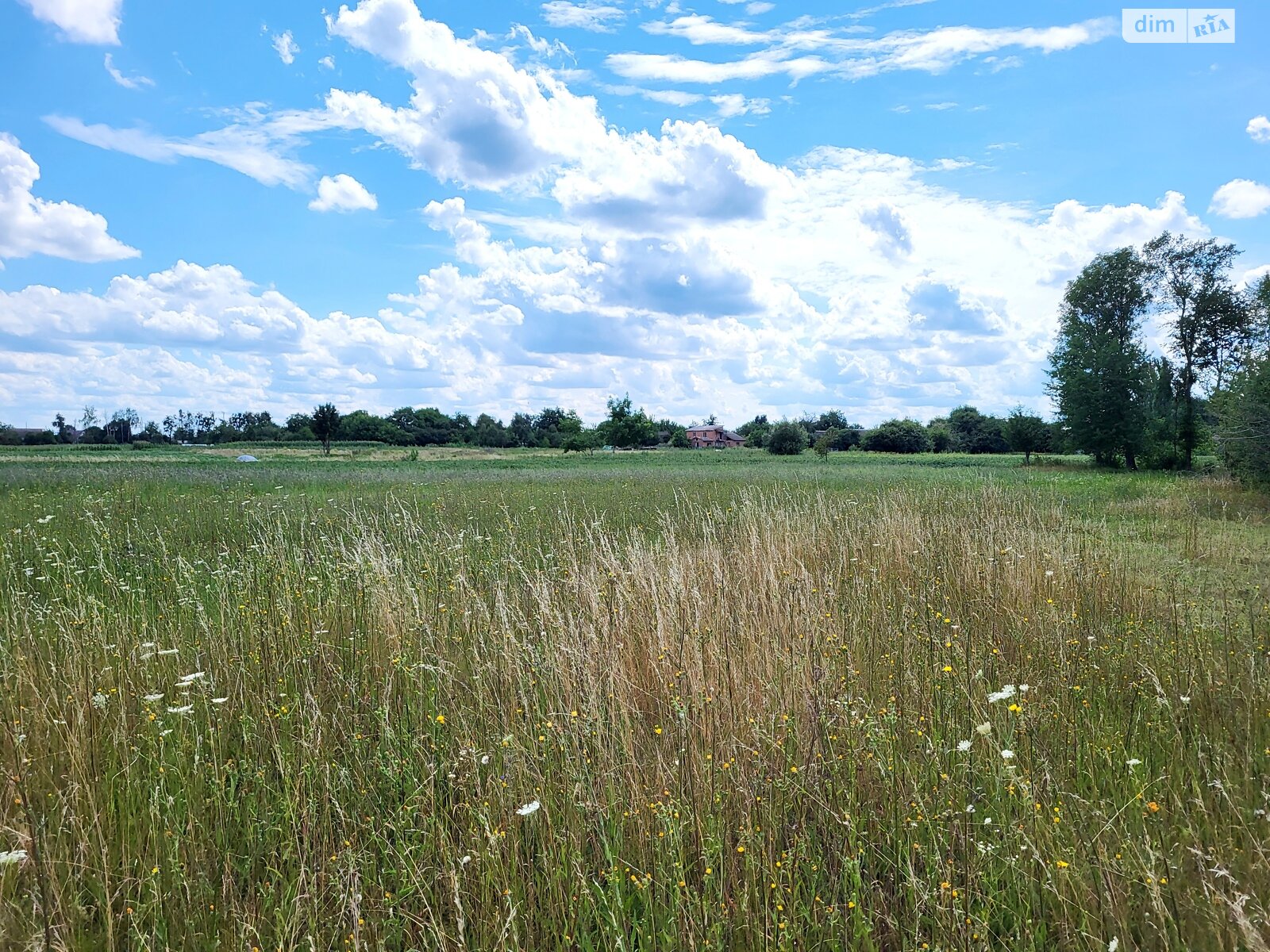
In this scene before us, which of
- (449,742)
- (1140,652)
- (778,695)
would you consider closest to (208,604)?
(449,742)

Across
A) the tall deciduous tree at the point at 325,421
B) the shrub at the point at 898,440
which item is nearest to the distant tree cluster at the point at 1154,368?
the shrub at the point at 898,440

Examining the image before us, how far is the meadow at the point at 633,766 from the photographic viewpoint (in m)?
2.50

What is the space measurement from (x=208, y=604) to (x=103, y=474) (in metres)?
20.6

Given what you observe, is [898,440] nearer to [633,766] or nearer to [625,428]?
[625,428]

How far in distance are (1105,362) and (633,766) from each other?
45159 mm

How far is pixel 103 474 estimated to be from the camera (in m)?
21.6

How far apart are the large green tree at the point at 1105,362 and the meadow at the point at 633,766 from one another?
38.1m

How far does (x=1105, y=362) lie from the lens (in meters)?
38.1

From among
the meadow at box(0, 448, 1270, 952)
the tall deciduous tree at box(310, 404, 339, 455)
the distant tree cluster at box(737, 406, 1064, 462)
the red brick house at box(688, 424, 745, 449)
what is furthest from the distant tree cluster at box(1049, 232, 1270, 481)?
the red brick house at box(688, 424, 745, 449)

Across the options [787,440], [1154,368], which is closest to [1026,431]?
[1154,368]

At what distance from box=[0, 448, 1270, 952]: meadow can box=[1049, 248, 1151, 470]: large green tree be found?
38053 mm

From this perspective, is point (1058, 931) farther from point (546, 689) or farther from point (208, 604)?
point (208, 604)

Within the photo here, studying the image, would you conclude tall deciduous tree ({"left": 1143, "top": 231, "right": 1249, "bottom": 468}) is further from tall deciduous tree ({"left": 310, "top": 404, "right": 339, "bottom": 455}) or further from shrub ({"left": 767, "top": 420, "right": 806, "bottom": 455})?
tall deciduous tree ({"left": 310, "top": 404, "right": 339, "bottom": 455})

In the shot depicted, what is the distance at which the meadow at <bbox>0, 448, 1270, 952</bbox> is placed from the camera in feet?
8.20
